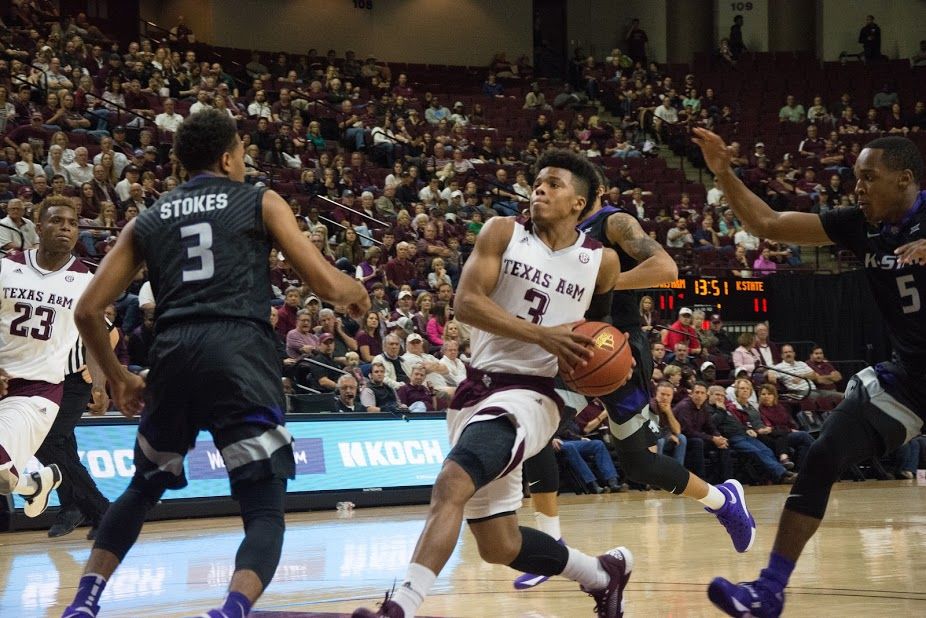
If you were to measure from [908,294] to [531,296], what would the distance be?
149cm

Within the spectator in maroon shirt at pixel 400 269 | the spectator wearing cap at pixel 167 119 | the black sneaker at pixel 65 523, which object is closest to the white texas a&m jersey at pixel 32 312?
the black sneaker at pixel 65 523

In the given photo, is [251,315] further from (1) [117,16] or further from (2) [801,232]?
(1) [117,16]

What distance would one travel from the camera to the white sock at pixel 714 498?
6500 mm

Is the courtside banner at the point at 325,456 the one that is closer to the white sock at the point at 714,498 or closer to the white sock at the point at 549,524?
the white sock at the point at 549,524

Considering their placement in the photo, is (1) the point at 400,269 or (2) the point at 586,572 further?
(1) the point at 400,269

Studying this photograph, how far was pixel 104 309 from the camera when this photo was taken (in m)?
4.19

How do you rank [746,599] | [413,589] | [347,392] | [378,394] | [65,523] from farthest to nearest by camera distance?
[378,394] → [347,392] → [65,523] → [746,599] → [413,589]

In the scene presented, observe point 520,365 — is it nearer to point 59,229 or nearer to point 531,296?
point 531,296

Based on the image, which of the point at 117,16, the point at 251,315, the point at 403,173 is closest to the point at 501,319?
the point at 251,315

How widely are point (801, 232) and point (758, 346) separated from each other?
1328 cm

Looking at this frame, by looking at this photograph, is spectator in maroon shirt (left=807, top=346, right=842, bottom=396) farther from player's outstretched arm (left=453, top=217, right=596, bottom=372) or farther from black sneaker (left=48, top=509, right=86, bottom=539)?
player's outstretched arm (left=453, top=217, right=596, bottom=372)

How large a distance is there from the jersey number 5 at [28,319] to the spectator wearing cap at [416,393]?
6.10 metres

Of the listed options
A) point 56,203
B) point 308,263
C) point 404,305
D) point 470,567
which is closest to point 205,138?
point 308,263

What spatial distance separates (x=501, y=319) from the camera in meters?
4.53
